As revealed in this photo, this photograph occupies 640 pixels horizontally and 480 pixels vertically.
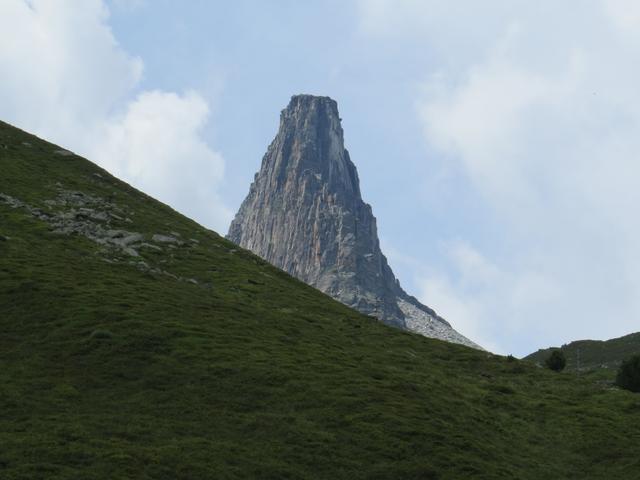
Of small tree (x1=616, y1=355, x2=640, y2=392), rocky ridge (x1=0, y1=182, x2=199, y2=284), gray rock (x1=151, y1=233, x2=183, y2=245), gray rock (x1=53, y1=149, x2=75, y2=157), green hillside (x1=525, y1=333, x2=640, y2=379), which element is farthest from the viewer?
green hillside (x1=525, y1=333, x2=640, y2=379)

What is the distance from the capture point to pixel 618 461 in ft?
154

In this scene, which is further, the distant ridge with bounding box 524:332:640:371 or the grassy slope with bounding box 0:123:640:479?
the distant ridge with bounding box 524:332:640:371

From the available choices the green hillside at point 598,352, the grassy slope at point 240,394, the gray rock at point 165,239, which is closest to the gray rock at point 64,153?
the gray rock at point 165,239

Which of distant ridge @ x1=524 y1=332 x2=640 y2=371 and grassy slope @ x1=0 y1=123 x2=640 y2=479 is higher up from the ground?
distant ridge @ x1=524 y1=332 x2=640 y2=371

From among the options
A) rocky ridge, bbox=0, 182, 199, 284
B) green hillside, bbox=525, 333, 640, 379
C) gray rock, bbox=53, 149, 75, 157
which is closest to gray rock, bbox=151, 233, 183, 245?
rocky ridge, bbox=0, 182, 199, 284

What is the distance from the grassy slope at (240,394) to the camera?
36.8 m

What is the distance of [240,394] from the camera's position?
45.0m

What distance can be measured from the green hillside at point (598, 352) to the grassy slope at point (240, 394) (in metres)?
69.8

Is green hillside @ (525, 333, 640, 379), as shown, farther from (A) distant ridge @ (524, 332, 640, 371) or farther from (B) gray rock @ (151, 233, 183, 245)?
(B) gray rock @ (151, 233, 183, 245)

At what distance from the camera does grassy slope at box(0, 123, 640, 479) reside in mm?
36844

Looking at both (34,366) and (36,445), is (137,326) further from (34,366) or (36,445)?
(36,445)

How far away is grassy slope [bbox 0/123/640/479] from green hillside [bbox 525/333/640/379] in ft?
229

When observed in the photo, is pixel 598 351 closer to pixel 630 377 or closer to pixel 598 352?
pixel 598 352

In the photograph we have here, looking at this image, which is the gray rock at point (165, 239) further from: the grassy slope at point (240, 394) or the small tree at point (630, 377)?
the small tree at point (630, 377)
